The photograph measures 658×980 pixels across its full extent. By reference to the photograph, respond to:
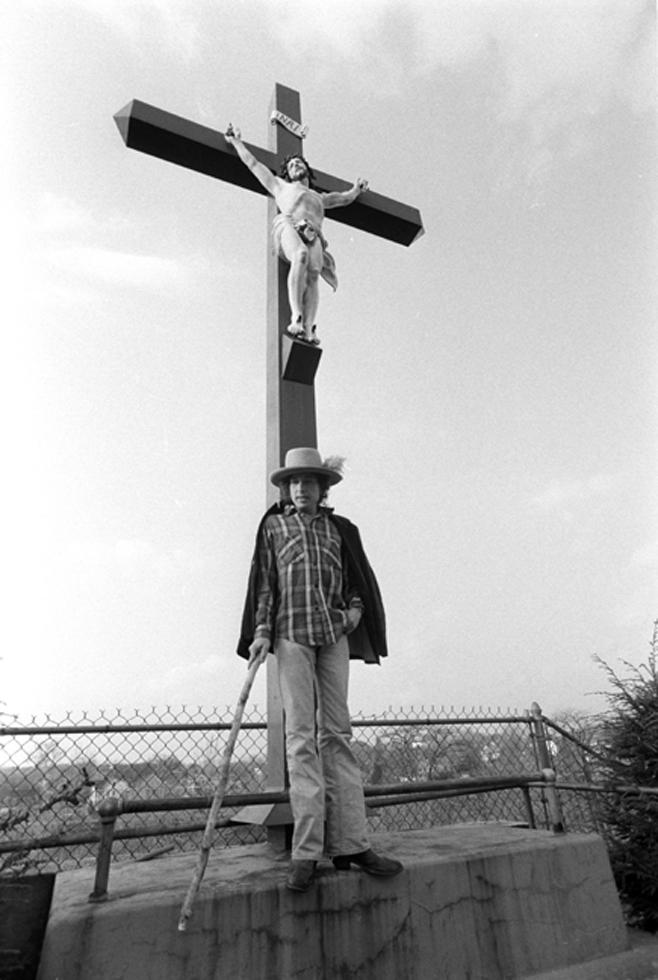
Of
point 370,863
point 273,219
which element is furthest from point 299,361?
point 370,863

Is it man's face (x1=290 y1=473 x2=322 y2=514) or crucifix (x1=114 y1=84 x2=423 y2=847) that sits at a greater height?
crucifix (x1=114 y1=84 x2=423 y2=847)

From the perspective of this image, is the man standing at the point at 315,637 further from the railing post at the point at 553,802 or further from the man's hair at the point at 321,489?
the railing post at the point at 553,802

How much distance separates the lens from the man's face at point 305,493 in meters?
3.12

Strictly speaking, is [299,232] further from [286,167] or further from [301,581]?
[301,581]

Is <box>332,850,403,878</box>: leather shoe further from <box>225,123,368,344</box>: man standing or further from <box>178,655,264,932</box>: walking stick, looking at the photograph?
<box>225,123,368,344</box>: man standing

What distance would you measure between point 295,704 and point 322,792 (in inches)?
13.9

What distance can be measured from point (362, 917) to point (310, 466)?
184 cm

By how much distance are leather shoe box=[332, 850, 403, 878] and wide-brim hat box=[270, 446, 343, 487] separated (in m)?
1.61

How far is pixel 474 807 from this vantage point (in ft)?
22.0

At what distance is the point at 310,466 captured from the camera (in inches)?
122

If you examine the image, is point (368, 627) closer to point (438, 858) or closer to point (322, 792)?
point (322, 792)

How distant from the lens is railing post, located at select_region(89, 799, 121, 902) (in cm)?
229

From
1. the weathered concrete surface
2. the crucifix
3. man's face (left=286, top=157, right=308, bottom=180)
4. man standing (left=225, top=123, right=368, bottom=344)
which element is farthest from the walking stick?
man's face (left=286, top=157, right=308, bottom=180)

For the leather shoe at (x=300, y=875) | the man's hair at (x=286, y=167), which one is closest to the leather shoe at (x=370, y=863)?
the leather shoe at (x=300, y=875)
